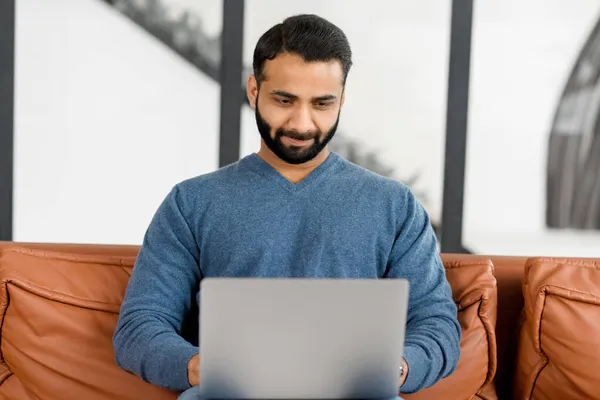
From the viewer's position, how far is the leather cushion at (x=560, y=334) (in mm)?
1612

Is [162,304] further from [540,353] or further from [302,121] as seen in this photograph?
[540,353]

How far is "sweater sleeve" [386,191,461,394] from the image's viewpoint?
4.74ft

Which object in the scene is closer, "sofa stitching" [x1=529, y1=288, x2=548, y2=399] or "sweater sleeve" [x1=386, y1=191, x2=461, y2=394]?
"sweater sleeve" [x1=386, y1=191, x2=461, y2=394]

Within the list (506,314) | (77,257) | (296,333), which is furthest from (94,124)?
(296,333)

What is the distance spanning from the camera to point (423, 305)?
5.13ft

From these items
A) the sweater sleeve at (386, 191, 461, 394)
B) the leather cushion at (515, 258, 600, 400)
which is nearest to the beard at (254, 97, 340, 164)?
the sweater sleeve at (386, 191, 461, 394)

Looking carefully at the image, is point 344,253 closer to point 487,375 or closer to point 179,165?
point 487,375

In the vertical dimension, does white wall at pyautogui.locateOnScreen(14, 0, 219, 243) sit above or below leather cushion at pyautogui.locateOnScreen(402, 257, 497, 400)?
above

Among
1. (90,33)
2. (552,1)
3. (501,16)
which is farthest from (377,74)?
(90,33)

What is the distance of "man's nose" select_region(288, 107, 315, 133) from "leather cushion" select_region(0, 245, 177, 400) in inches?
21.0

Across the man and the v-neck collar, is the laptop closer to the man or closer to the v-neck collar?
the man

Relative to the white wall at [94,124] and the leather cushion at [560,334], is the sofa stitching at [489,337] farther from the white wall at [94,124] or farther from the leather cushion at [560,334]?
the white wall at [94,124]

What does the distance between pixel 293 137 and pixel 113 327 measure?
57cm

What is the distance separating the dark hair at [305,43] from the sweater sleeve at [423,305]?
0.34 meters
